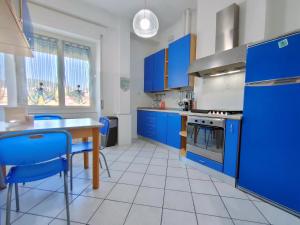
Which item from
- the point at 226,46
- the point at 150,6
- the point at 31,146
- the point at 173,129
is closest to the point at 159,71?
the point at 150,6

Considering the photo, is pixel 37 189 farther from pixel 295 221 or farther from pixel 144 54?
pixel 144 54

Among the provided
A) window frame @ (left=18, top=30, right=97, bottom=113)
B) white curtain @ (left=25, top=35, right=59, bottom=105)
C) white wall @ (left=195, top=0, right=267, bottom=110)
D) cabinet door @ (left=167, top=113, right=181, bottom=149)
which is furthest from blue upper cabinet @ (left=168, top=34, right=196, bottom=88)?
white curtain @ (left=25, top=35, right=59, bottom=105)

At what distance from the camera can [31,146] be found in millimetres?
1050

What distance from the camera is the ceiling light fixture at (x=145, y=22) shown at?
2.05 m

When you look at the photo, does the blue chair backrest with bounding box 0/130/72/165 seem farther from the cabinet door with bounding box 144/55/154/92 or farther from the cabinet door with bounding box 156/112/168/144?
the cabinet door with bounding box 144/55/154/92

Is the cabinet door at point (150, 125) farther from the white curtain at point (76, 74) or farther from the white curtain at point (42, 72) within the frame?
the white curtain at point (42, 72)

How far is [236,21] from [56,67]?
136 inches

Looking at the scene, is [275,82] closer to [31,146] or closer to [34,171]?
[31,146]

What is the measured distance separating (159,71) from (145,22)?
1894 mm

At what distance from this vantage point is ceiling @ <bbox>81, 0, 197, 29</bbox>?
10.1ft

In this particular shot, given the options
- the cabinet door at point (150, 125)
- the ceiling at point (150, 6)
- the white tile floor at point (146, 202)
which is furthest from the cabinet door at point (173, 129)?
the ceiling at point (150, 6)

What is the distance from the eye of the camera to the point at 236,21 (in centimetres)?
223

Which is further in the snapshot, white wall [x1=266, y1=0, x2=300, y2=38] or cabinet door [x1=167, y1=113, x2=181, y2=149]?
cabinet door [x1=167, y1=113, x2=181, y2=149]

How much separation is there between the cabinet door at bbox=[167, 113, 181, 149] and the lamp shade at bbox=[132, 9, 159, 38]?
1.65 meters
